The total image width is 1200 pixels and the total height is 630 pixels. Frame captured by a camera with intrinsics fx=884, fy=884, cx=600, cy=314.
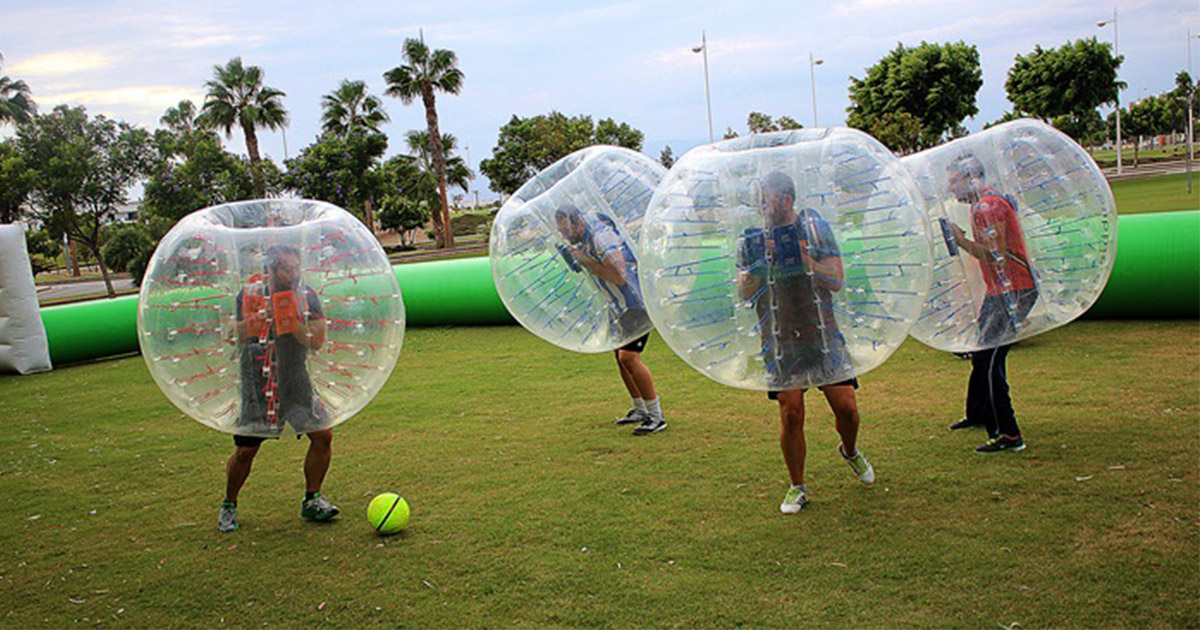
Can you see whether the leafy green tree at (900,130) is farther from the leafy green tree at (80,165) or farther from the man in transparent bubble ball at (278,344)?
the man in transparent bubble ball at (278,344)

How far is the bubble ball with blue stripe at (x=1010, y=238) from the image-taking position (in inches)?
187

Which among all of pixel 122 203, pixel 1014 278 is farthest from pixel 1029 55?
pixel 1014 278

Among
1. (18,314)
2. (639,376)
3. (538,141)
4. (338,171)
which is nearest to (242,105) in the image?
(338,171)

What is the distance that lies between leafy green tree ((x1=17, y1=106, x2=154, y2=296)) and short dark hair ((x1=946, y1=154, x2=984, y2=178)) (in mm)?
29960

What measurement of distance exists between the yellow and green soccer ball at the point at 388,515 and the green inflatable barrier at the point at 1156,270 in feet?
22.9

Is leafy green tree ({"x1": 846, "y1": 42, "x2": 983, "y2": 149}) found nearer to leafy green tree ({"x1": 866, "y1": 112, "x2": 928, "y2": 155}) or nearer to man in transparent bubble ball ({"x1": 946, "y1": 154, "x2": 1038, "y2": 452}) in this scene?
leafy green tree ({"x1": 866, "y1": 112, "x2": 928, "y2": 155})

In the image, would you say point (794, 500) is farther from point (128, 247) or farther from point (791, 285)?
point (128, 247)

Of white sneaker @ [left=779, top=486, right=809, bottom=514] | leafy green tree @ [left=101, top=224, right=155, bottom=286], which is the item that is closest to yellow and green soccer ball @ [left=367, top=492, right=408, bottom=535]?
white sneaker @ [left=779, top=486, right=809, bottom=514]

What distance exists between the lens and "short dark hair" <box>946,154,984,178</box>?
4840 millimetres

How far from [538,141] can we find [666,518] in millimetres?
41669

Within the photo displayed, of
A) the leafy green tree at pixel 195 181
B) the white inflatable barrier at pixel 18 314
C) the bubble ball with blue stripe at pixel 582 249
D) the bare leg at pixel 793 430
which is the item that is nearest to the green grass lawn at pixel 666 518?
the bare leg at pixel 793 430

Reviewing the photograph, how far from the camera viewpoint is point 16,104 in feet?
117

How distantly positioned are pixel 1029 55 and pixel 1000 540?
4034cm

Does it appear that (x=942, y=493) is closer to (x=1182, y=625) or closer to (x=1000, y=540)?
(x=1000, y=540)
